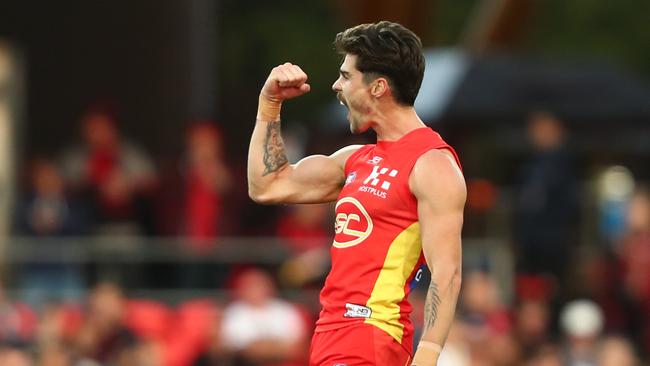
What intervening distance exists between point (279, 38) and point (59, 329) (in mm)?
19229

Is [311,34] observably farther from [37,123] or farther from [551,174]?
[551,174]

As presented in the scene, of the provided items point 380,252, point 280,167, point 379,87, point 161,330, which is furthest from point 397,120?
point 161,330

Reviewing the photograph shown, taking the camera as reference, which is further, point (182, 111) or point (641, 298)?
point (182, 111)

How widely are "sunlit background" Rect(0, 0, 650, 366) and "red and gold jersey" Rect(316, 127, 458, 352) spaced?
652 centimetres

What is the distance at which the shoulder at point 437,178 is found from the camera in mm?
6688

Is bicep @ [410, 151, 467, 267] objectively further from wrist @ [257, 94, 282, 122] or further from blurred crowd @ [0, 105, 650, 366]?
blurred crowd @ [0, 105, 650, 366]

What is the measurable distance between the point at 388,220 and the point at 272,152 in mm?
836

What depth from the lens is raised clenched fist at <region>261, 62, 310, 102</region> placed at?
7156 millimetres

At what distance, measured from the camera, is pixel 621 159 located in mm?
26672

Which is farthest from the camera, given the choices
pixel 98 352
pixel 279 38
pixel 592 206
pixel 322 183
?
pixel 279 38

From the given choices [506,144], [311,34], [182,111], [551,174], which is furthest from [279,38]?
[551,174]

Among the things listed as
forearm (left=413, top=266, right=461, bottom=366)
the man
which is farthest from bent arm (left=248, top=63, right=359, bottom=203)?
forearm (left=413, top=266, right=461, bottom=366)

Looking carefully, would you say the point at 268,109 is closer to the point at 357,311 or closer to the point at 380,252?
the point at 380,252

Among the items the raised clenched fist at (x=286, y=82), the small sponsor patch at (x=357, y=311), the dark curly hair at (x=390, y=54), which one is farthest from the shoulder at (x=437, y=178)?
the raised clenched fist at (x=286, y=82)
